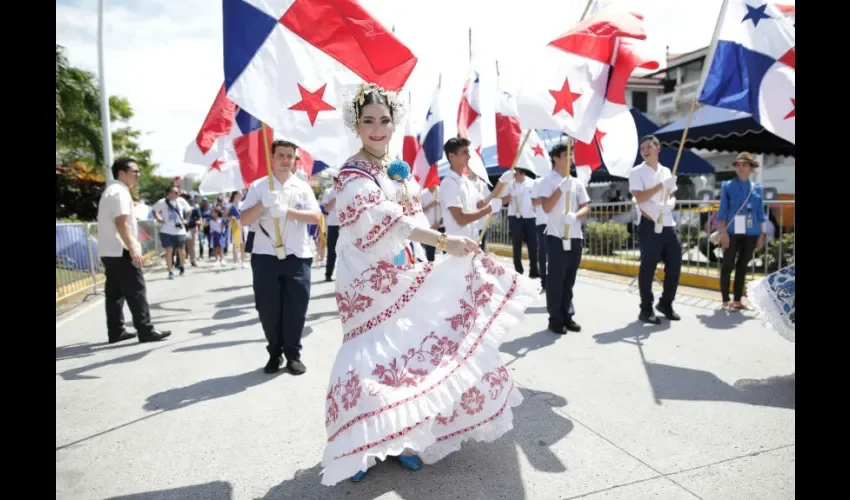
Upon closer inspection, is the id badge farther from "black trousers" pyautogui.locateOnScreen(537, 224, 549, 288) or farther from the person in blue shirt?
"black trousers" pyautogui.locateOnScreen(537, 224, 549, 288)

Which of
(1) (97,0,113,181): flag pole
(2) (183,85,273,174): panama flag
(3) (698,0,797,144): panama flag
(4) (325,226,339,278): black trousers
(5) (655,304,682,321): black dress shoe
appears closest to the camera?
(3) (698,0,797,144): panama flag

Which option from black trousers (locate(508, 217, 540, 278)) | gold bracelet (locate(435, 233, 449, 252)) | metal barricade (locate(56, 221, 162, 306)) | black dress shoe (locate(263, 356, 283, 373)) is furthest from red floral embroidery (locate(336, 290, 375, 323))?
metal barricade (locate(56, 221, 162, 306))

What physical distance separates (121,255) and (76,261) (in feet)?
14.0

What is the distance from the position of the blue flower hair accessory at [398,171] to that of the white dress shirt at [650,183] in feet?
13.0

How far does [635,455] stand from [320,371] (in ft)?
8.71

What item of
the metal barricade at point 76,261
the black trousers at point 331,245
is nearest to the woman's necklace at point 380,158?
the black trousers at point 331,245

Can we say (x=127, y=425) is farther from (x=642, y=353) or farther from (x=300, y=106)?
(x=642, y=353)

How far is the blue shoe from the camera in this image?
9.00 feet

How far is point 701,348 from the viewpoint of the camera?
16.3 feet

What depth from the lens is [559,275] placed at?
5652 mm

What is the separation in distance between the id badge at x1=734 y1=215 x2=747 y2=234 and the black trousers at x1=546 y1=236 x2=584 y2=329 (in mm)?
2350
